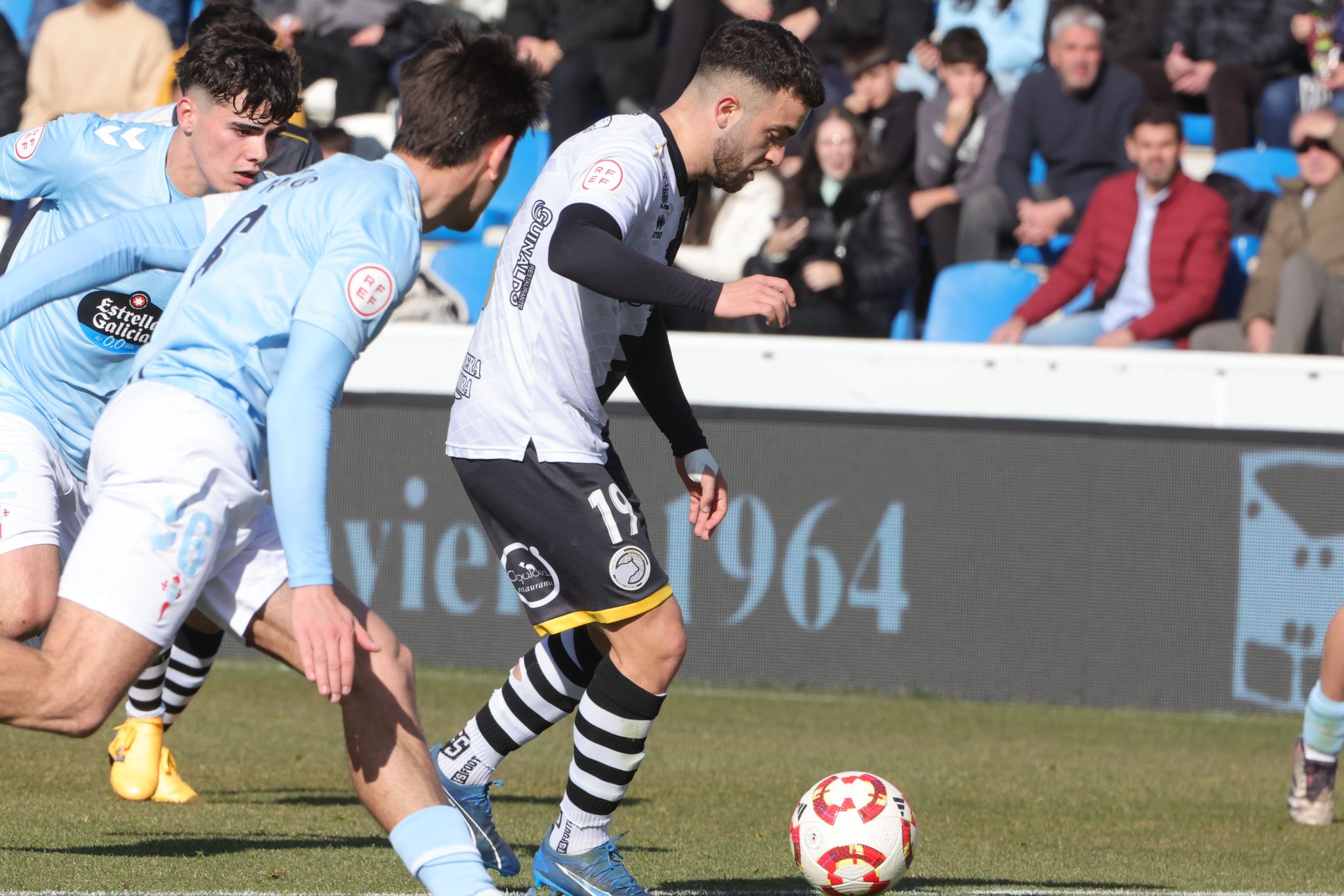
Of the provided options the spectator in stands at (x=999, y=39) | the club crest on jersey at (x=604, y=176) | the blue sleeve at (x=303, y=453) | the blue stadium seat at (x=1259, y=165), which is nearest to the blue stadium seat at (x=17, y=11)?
the spectator in stands at (x=999, y=39)

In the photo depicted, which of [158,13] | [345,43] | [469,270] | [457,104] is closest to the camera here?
[457,104]

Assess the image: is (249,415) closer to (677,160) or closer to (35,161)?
(677,160)

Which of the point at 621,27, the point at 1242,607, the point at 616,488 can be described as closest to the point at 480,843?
the point at 616,488

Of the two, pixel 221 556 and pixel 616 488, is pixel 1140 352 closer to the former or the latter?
pixel 616 488

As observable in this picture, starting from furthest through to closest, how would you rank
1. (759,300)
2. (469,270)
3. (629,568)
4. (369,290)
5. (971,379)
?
1. (469,270)
2. (971,379)
3. (629,568)
4. (759,300)
5. (369,290)

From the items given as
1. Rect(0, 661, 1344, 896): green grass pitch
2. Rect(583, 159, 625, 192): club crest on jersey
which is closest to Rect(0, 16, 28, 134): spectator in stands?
Rect(0, 661, 1344, 896): green grass pitch

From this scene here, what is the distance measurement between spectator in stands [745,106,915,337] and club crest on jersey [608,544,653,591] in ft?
22.9

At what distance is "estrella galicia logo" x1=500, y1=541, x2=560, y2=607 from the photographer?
4.88 metres

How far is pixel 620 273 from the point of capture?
4410 mm

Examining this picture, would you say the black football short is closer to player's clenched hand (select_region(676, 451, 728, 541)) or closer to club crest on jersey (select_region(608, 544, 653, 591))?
club crest on jersey (select_region(608, 544, 653, 591))

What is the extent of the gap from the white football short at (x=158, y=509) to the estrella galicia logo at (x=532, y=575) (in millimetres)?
1174

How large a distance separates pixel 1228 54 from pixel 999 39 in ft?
5.63

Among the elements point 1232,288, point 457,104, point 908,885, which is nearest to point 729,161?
point 457,104

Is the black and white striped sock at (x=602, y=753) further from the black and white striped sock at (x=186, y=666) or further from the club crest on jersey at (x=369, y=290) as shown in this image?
the black and white striped sock at (x=186, y=666)
